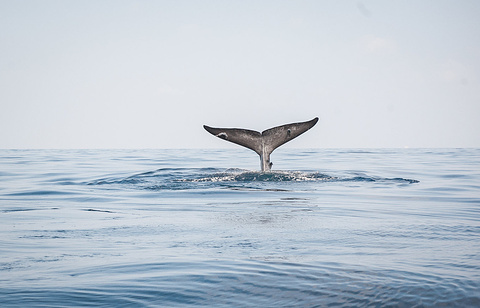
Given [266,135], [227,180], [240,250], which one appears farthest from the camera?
[227,180]

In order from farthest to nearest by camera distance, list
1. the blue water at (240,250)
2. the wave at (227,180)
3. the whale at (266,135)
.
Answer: the whale at (266,135), the wave at (227,180), the blue water at (240,250)

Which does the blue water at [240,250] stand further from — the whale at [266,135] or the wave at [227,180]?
the whale at [266,135]

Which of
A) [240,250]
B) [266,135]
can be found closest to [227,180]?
[266,135]

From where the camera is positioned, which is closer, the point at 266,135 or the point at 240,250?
the point at 240,250

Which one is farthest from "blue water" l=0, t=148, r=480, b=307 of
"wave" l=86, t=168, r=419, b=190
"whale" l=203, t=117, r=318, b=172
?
"whale" l=203, t=117, r=318, b=172

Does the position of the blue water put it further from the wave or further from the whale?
the whale

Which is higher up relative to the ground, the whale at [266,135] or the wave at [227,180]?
the whale at [266,135]

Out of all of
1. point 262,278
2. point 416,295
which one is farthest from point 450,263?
point 262,278

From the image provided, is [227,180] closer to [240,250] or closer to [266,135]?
[266,135]

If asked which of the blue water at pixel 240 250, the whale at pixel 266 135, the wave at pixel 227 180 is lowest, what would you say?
the blue water at pixel 240 250

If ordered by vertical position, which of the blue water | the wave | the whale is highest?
the whale

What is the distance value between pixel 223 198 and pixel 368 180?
260 inches

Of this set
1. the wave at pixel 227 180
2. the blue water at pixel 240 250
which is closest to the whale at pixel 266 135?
the wave at pixel 227 180

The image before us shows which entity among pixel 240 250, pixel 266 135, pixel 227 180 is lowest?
pixel 240 250
